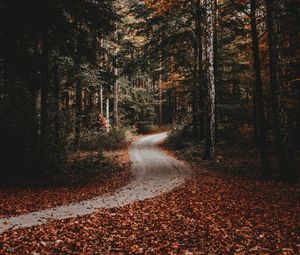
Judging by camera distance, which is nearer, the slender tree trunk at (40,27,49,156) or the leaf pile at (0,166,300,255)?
the leaf pile at (0,166,300,255)

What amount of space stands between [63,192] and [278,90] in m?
9.58

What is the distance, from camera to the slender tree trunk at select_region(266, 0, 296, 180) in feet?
40.6

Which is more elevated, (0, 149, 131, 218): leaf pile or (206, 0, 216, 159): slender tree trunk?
(206, 0, 216, 159): slender tree trunk

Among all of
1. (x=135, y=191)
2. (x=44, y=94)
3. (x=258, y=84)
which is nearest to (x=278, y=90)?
(x=258, y=84)

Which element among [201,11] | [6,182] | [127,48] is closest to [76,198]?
[6,182]

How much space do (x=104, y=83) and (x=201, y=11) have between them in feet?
28.1

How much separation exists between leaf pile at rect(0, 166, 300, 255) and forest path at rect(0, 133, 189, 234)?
0.58 metres

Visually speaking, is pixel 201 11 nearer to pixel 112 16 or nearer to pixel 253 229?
pixel 112 16

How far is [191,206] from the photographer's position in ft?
31.4

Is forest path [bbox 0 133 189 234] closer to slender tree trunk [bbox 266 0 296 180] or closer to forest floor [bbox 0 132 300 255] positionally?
forest floor [bbox 0 132 300 255]

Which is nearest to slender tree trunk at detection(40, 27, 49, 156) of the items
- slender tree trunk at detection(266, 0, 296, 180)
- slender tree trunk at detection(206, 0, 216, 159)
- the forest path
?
the forest path

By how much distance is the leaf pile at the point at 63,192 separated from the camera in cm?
978

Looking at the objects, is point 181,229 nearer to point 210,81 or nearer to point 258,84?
point 258,84

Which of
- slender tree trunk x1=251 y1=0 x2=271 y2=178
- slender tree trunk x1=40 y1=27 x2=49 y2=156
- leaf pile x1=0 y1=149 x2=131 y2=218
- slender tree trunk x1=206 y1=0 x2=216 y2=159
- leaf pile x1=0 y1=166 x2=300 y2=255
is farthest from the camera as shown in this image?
slender tree trunk x1=206 y1=0 x2=216 y2=159
